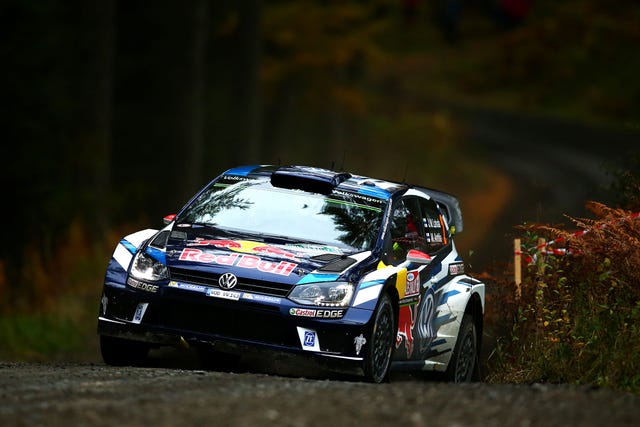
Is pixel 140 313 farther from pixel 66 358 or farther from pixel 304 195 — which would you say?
pixel 66 358

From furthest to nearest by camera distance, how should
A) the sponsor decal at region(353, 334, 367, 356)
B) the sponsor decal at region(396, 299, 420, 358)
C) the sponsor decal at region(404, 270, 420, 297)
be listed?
the sponsor decal at region(404, 270, 420, 297)
the sponsor decal at region(396, 299, 420, 358)
the sponsor decal at region(353, 334, 367, 356)

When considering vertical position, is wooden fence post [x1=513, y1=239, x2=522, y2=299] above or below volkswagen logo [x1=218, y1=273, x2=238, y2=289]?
below

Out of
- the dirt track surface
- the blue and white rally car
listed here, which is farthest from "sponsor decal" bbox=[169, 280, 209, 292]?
the dirt track surface

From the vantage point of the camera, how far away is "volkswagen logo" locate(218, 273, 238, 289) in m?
10.3

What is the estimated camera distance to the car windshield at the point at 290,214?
11.2m

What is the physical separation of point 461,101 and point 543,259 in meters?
48.1

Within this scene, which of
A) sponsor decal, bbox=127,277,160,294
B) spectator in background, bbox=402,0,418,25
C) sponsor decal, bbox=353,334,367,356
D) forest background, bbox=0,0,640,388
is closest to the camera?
sponsor decal, bbox=353,334,367,356

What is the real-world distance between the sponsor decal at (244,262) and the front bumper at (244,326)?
0.24m

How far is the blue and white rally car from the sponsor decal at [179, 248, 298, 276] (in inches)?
0.4

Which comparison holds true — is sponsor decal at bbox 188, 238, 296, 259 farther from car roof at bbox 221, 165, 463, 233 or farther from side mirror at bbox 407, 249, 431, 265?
car roof at bbox 221, 165, 463, 233

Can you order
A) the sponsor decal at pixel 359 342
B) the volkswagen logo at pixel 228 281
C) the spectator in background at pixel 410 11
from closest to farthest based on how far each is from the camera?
the sponsor decal at pixel 359 342
the volkswagen logo at pixel 228 281
the spectator in background at pixel 410 11

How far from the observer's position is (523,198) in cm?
3688

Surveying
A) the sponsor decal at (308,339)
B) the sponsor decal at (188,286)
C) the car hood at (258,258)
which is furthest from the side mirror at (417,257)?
the sponsor decal at (188,286)

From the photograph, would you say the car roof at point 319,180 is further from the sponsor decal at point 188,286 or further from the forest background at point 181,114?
the sponsor decal at point 188,286
